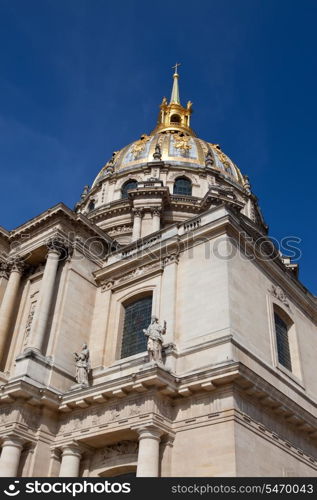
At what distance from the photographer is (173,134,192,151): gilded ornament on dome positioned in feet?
152

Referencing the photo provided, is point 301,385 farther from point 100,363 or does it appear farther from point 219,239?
point 100,363

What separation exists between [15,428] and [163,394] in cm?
523

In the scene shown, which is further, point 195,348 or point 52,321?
point 52,321

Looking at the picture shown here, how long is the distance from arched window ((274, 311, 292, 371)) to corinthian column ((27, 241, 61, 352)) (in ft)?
30.7

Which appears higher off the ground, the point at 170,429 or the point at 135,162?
the point at 135,162

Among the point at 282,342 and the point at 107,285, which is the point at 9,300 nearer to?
the point at 107,285

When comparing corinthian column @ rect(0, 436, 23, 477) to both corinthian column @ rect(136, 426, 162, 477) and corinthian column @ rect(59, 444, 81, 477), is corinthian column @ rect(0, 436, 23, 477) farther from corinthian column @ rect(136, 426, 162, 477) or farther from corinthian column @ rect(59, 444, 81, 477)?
corinthian column @ rect(136, 426, 162, 477)

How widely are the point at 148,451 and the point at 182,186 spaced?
28.8m

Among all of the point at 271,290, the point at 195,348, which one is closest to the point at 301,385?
the point at 271,290

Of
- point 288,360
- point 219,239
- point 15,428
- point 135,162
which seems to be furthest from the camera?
point 135,162

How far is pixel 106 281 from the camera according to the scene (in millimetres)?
24234

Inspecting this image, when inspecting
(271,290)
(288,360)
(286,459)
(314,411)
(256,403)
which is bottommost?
(286,459)

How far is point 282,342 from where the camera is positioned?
878 inches

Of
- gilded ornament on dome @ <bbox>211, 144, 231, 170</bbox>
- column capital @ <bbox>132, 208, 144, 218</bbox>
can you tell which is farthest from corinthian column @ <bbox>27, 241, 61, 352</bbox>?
gilded ornament on dome @ <bbox>211, 144, 231, 170</bbox>
